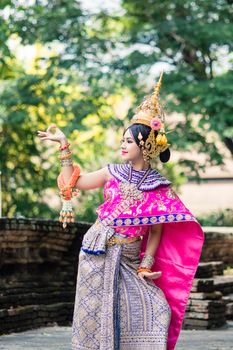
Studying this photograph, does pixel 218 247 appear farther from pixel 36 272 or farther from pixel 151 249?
pixel 151 249

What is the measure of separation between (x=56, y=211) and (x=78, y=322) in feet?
49.5

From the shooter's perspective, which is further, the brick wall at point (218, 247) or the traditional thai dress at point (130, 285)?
the brick wall at point (218, 247)

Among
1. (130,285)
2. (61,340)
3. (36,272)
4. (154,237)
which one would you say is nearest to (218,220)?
(36,272)

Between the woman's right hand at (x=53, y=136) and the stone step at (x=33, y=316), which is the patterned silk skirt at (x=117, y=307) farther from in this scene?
the stone step at (x=33, y=316)

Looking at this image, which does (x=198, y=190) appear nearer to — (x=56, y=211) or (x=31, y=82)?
(x=56, y=211)

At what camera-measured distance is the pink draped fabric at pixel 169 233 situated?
5.64m

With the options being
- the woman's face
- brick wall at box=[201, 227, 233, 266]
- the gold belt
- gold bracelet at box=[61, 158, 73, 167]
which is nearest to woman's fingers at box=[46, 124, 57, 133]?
gold bracelet at box=[61, 158, 73, 167]

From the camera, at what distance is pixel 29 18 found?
659 inches

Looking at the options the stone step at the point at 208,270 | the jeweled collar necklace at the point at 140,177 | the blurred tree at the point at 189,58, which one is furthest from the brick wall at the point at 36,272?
the blurred tree at the point at 189,58

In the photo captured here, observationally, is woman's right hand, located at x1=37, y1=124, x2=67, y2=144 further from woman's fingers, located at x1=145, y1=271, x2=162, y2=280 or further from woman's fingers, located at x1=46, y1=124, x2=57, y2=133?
woman's fingers, located at x1=145, y1=271, x2=162, y2=280

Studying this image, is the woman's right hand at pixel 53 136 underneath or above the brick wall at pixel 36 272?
above

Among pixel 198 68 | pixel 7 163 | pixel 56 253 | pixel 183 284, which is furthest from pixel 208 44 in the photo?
pixel 183 284

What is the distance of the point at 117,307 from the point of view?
5.59 metres

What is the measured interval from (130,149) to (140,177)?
0.18 metres
